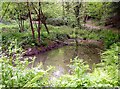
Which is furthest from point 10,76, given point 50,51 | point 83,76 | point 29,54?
point 50,51

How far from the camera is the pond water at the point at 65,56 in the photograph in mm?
7501

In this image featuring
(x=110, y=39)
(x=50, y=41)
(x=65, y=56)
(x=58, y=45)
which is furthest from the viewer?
(x=58, y=45)

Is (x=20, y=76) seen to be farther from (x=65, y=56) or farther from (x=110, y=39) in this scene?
(x=110, y=39)

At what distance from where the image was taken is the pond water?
7501 millimetres

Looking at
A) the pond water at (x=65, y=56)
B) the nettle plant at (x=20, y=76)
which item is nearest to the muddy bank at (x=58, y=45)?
the pond water at (x=65, y=56)

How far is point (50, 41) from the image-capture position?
1039 centimetres

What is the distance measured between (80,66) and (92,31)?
35.2 ft

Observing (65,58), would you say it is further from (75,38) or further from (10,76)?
(10,76)

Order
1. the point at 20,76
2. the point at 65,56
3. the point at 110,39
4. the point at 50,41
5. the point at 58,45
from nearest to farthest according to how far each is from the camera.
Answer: the point at 20,76 → the point at 65,56 → the point at 110,39 → the point at 50,41 → the point at 58,45

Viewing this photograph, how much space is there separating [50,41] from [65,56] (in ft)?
6.27

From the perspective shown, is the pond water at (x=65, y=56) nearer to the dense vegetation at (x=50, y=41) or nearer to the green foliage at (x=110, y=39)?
the dense vegetation at (x=50, y=41)

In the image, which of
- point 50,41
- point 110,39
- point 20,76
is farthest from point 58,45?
point 20,76

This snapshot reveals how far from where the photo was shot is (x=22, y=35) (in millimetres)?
9898

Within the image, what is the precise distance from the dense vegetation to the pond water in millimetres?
398
